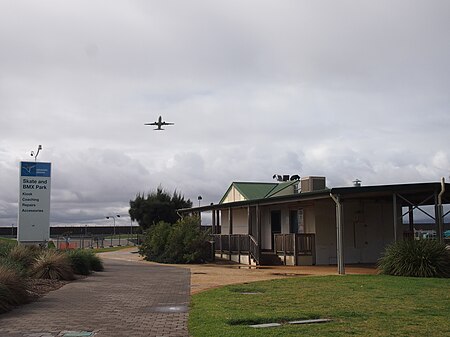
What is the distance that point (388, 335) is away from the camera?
27.1 feet

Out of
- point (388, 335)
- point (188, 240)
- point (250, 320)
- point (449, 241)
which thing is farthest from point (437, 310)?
point (449, 241)

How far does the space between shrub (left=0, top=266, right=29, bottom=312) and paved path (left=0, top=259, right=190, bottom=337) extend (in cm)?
23

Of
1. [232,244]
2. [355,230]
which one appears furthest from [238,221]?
[355,230]

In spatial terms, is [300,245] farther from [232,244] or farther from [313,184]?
[232,244]

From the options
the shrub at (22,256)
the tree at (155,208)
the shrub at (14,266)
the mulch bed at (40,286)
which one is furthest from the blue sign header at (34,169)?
the tree at (155,208)

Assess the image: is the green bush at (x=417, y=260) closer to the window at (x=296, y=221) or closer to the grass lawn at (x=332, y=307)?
the grass lawn at (x=332, y=307)

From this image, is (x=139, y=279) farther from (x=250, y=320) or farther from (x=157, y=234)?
(x=157, y=234)

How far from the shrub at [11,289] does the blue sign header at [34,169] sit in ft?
48.6

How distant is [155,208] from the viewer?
5181 centimetres

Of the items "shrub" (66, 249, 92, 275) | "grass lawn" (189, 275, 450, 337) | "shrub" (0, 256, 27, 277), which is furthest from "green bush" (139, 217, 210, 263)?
"shrub" (0, 256, 27, 277)

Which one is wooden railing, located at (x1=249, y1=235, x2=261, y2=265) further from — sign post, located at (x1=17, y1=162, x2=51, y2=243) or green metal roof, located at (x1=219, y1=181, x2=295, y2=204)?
sign post, located at (x1=17, y1=162, x2=51, y2=243)

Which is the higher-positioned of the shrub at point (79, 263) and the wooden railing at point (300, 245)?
the wooden railing at point (300, 245)

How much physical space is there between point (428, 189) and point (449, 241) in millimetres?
10817

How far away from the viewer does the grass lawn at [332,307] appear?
8703 millimetres
